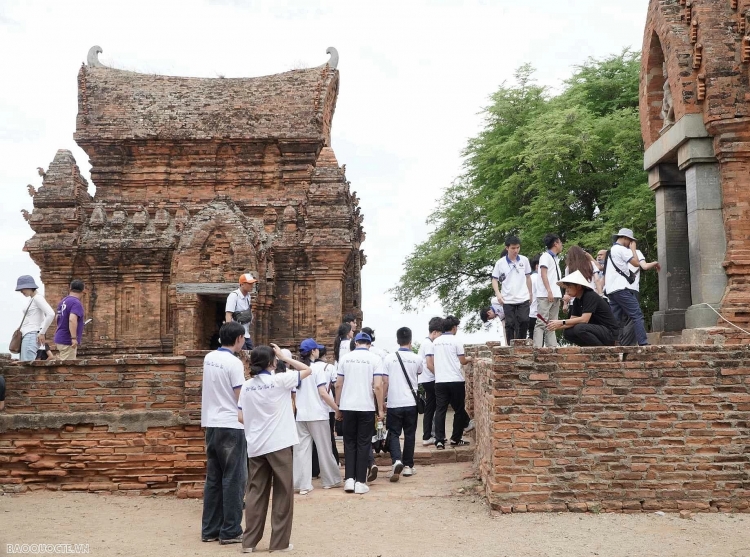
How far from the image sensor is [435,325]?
11039mm

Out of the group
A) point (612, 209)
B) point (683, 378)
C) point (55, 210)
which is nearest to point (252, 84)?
point (55, 210)

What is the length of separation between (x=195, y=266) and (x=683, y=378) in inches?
478

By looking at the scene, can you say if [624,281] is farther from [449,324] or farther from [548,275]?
[449,324]

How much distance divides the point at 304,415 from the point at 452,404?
2309mm

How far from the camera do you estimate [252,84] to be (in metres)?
22.0

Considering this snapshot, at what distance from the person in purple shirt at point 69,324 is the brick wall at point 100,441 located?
1.49 metres

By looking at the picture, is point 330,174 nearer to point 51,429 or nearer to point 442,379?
point 442,379

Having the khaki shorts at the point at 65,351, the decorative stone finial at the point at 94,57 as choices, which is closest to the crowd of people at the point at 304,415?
the khaki shorts at the point at 65,351

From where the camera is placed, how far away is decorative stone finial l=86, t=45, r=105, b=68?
23094 mm

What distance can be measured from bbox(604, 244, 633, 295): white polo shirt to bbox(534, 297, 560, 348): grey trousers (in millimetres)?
675

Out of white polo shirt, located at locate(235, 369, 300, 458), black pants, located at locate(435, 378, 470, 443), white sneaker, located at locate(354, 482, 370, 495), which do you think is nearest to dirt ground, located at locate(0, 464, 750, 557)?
white sneaker, located at locate(354, 482, 370, 495)

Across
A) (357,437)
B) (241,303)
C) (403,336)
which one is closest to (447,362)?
(403,336)

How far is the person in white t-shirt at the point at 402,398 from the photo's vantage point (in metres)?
9.68

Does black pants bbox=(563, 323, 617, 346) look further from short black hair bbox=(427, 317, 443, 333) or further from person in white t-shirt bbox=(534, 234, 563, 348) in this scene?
short black hair bbox=(427, 317, 443, 333)
